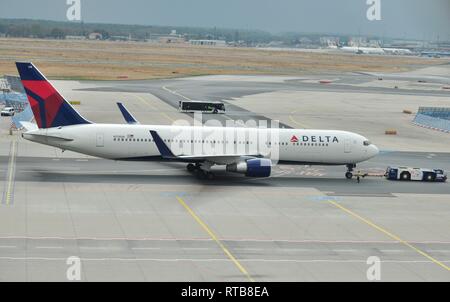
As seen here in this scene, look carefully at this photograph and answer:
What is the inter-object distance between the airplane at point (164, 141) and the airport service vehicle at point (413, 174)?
5.77m

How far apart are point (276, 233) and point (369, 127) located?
5996 centimetres

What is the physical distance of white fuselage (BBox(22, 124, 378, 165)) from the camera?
53125 millimetres

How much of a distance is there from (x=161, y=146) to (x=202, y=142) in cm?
432

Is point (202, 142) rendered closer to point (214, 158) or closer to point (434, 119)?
point (214, 158)

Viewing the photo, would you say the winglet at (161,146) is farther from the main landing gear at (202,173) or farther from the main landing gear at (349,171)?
the main landing gear at (349,171)

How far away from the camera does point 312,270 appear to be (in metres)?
31.4

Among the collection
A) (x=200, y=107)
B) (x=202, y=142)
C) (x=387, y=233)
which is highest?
(x=202, y=142)

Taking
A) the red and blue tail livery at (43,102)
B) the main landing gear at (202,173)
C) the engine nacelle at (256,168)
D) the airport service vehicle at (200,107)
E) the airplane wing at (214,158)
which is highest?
the red and blue tail livery at (43,102)

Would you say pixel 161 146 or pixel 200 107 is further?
pixel 200 107

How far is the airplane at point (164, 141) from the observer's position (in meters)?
52.9

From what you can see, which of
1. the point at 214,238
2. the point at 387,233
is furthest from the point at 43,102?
the point at 387,233

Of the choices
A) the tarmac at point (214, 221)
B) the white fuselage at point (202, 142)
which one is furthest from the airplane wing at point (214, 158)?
the tarmac at point (214, 221)

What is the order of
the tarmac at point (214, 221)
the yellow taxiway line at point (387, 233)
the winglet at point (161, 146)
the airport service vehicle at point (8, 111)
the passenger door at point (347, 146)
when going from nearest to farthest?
the tarmac at point (214, 221) → the yellow taxiway line at point (387, 233) → the winglet at point (161, 146) → the passenger door at point (347, 146) → the airport service vehicle at point (8, 111)

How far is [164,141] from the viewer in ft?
179
